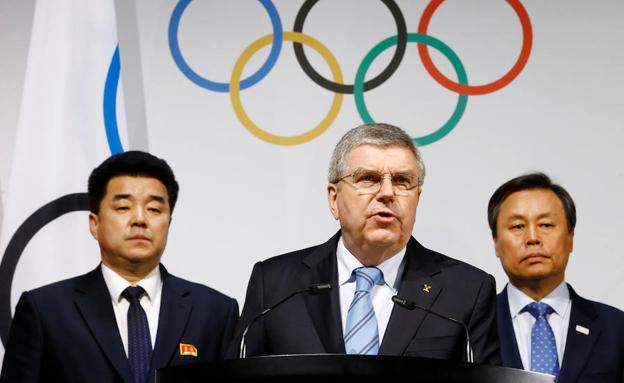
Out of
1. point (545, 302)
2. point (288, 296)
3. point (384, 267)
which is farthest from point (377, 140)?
point (545, 302)

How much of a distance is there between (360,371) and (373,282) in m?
1.02

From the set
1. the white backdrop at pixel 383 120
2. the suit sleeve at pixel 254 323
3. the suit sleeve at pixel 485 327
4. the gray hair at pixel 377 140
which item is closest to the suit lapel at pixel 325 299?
the suit sleeve at pixel 254 323

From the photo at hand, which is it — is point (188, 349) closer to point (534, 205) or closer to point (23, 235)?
point (23, 235)

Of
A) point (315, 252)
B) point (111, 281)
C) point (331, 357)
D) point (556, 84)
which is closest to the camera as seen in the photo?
point (331, 357)

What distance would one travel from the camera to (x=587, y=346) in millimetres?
3199

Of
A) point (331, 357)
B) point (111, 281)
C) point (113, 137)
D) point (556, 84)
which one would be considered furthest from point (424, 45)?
point (331, 357)

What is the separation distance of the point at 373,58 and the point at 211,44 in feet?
2.33

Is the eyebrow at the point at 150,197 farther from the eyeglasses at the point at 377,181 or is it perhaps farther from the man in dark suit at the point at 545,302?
the man in dark suit at the point at 545,302

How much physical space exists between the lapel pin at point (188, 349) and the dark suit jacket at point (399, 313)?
326mm

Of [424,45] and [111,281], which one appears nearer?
[111,281]

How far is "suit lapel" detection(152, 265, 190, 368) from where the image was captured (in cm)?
290

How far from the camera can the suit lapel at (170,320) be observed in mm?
2896

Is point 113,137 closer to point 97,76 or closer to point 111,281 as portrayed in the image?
point 97,76

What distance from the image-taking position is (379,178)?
2.73 meters
